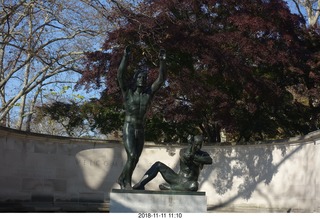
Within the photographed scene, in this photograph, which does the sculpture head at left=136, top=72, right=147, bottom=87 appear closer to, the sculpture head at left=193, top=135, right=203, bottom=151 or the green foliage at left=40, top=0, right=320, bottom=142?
the sculpture head at left=193, top=135, right=203, bottom=151

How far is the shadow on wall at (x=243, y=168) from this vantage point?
579 inches

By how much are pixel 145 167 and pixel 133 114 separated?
8.04m

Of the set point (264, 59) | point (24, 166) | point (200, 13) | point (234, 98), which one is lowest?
point (24, 166)

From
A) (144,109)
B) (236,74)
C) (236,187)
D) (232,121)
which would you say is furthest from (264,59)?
Answer: (144,109)

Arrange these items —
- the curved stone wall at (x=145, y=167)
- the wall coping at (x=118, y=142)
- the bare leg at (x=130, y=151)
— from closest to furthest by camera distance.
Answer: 1. the bare leg at (x=130, y=151)
2. the wall coping at (x=118, y=142)
3. the curved stone wall at (x=145, y=167)

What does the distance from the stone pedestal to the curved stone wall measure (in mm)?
6487

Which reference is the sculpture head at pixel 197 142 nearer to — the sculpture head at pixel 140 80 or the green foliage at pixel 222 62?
the sculpture head at pixel 140 80

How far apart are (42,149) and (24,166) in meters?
0.82

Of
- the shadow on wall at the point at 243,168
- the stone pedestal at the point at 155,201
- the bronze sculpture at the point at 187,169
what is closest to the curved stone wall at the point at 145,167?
the shadow on wall at the point at 243,168

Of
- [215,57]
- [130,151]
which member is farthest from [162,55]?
[215,57]

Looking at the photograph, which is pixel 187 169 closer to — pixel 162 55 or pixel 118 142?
pixel 162 55

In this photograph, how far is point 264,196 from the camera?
1470 centimetres

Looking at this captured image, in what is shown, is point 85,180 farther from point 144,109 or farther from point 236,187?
point 144,109
